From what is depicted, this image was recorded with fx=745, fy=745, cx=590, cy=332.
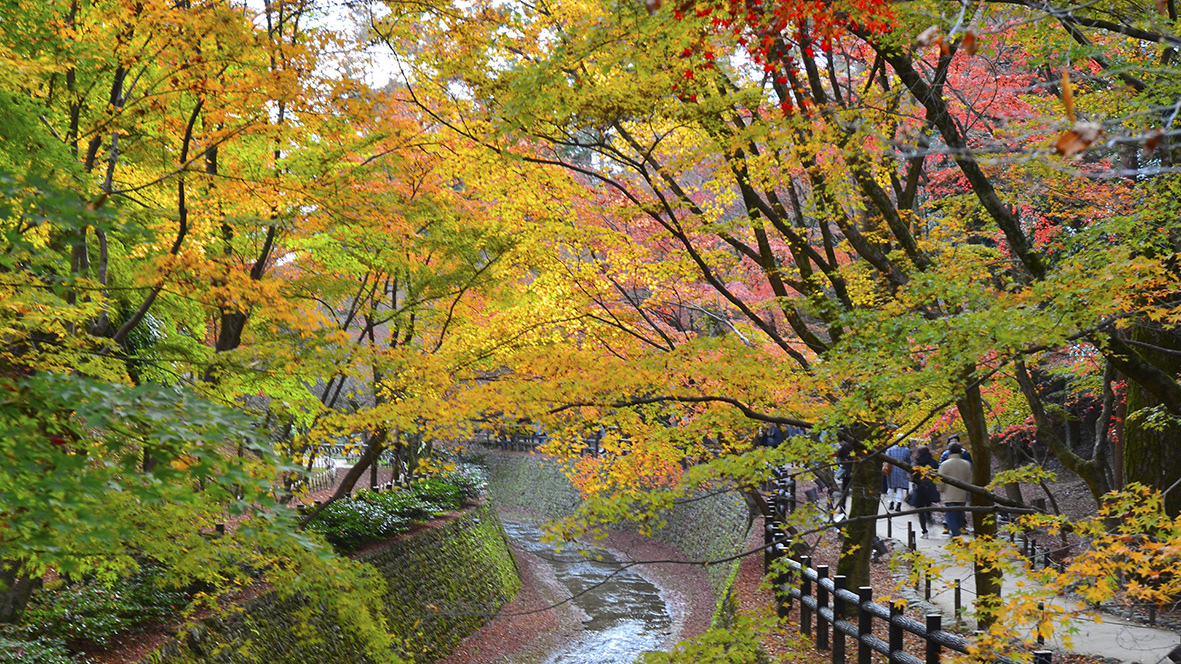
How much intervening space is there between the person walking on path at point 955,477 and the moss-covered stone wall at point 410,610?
8.21m

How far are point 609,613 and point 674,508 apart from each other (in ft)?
14.0

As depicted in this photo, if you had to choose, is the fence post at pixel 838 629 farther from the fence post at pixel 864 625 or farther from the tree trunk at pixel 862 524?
the tree trunk at pixel 862 524

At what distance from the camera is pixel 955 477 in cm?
1224

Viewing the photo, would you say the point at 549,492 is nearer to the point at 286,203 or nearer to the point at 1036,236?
the point at 1036,236

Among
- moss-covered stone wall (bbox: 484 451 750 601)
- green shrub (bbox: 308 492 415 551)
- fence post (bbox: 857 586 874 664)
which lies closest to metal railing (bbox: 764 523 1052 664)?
fence post (bbox: 857 586 874 664)

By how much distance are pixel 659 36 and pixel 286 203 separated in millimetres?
4454

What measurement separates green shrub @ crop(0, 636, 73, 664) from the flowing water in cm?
618

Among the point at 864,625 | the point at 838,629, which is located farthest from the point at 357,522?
the point at 864,625

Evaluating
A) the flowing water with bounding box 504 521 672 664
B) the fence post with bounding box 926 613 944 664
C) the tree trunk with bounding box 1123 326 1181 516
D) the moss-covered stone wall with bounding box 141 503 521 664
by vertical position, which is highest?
the tree trunk with bounding box 1123 326 1181 516

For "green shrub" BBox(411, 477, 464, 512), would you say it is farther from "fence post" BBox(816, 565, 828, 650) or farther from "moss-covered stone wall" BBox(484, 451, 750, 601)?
"fence post" BBox(816, 565, 828, 650)

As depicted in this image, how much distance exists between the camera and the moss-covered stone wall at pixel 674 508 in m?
17.8

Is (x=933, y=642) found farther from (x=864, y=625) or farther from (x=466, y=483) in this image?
(x=466, y=483)

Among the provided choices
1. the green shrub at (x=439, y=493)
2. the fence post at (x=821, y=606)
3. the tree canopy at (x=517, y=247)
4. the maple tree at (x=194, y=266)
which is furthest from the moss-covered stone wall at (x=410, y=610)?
the fence post at (x=821, y=606)

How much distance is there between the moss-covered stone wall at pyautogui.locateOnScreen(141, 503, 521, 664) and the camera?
885 cm
